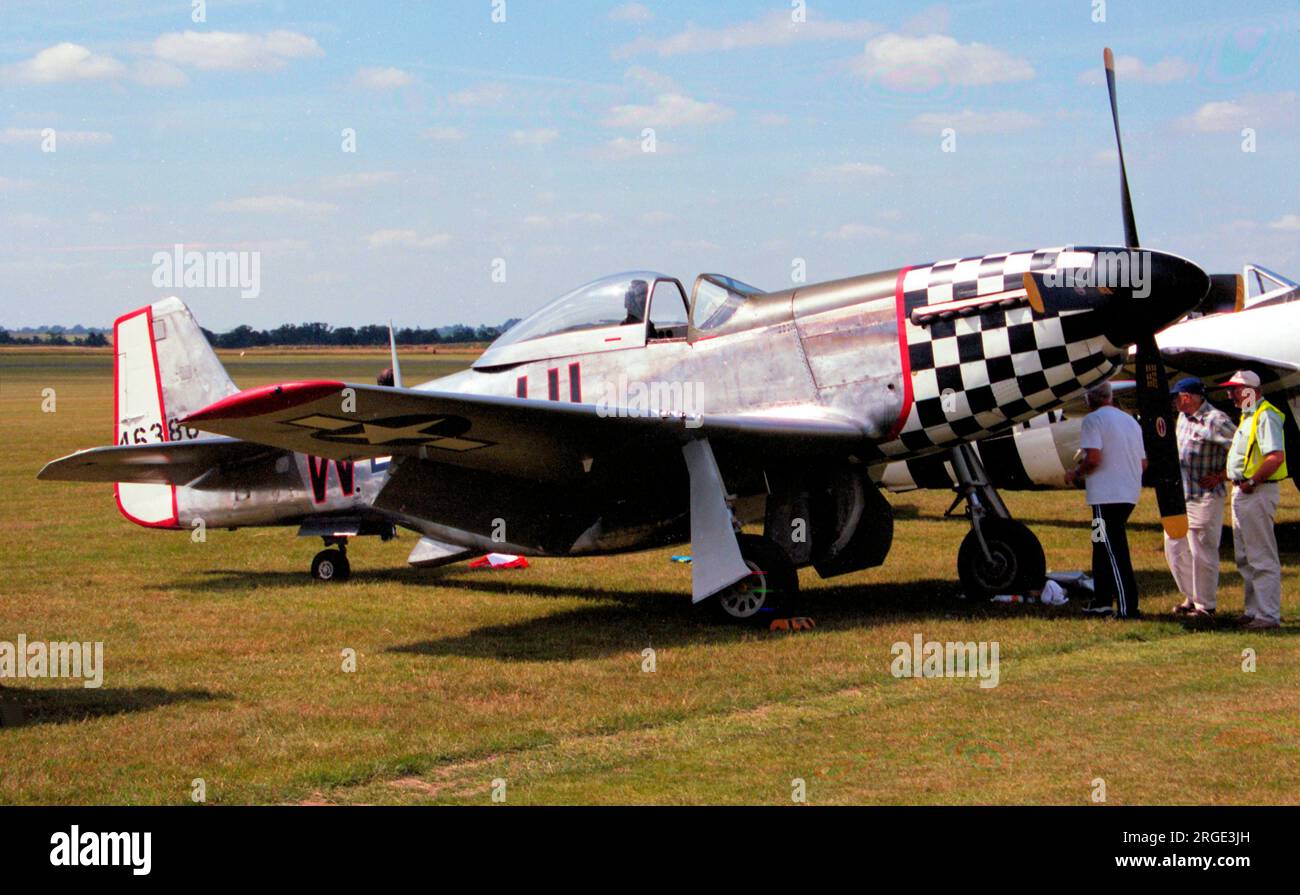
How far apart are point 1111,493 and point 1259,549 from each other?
0.95m

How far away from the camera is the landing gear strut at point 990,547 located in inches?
381

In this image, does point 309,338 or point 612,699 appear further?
point 309,338

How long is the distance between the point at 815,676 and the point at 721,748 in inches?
58.4

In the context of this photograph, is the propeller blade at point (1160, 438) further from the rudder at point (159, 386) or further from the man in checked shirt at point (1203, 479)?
the rudder at point (159, 386)

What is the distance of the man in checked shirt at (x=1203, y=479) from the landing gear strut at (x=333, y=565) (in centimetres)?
666

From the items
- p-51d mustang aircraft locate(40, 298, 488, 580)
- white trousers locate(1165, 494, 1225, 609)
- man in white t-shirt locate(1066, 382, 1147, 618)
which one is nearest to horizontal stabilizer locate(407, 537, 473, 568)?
p-51d mustang aircraft locate(40, 298, 488, 580)

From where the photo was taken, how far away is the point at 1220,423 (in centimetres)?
875

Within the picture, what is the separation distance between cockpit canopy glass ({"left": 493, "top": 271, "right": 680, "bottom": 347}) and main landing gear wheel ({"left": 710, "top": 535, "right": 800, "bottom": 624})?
1.99 metres

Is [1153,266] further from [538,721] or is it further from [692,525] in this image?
[538,721]

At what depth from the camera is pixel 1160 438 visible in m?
8.75

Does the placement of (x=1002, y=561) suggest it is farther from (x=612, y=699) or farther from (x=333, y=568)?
(x=333, y=568)

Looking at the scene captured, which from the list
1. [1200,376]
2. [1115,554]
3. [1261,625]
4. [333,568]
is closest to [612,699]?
[1115,554]

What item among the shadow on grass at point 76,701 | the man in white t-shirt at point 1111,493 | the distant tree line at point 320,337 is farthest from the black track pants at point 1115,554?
the distant tree line at point 320,337
